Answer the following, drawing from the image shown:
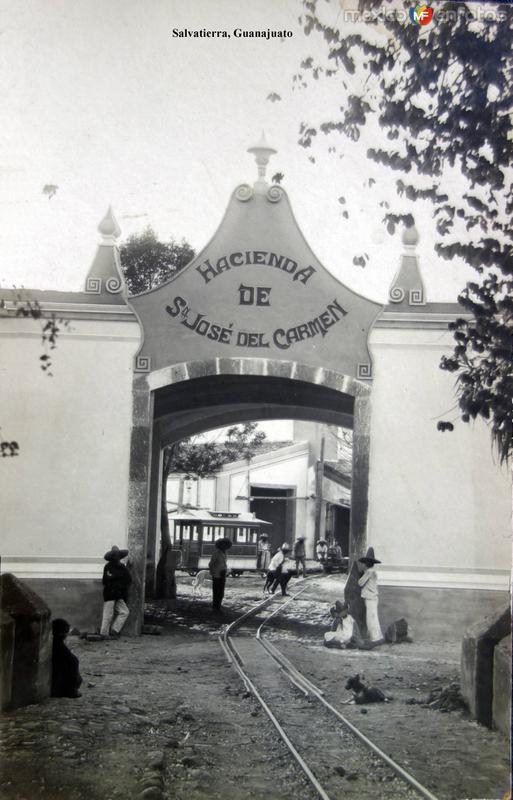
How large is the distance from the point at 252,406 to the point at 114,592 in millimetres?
2278

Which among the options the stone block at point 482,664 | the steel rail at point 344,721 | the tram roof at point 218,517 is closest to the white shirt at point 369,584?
the steel rail at point 344,721

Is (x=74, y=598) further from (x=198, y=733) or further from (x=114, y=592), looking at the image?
(x=198, y=733)

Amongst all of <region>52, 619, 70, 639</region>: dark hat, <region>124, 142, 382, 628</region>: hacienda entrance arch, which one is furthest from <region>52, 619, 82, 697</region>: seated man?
<region>124, 142, 382, 628</region>: hacienda entrance arch

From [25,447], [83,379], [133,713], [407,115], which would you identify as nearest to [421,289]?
[407,115]

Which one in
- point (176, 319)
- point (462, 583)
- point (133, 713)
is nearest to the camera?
point (133, 713)

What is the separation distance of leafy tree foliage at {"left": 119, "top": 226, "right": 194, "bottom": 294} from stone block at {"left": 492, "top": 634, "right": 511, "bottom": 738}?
3.67 meters

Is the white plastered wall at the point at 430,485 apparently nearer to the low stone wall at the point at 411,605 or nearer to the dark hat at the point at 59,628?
the low stone wall at the point at 411,605

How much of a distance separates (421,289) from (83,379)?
2733 millimetres

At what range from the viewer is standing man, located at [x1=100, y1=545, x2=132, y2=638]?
20.5 feet

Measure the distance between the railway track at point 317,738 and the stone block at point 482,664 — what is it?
0.79 meters

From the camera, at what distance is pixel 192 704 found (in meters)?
5.39

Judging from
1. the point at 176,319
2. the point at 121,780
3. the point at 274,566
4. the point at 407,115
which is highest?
the point at 407,115

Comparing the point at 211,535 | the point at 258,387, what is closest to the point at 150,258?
the point at 258,387

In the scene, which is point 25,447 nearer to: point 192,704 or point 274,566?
point 192,704
